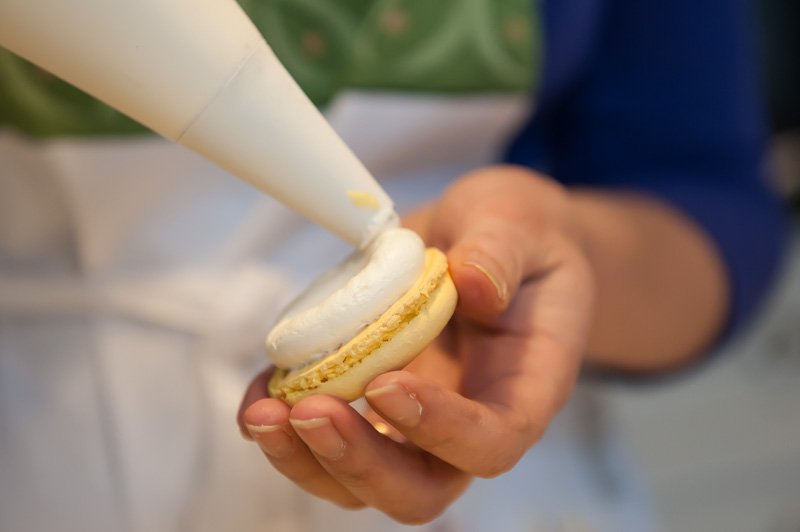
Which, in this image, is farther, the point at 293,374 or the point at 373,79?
the point at 373,79

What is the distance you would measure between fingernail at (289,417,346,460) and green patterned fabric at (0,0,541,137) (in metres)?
0.17

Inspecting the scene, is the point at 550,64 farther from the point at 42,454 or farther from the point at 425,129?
the point at 42,454

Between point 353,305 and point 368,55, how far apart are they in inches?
7.1

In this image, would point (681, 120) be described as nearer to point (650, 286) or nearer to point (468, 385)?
point (650, 286)

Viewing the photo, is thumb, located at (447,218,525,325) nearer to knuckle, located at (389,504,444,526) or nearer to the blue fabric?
knuckle, located at (389,504,444,526)

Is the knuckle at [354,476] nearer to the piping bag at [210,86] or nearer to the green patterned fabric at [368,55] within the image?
the piping bag at [210,86]

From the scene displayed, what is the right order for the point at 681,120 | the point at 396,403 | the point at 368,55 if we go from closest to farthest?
the point at 396,403 < the point at 368,55 < the point at 681,120

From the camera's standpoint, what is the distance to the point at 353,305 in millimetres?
201

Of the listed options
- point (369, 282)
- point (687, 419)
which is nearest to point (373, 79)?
point (369, 282)

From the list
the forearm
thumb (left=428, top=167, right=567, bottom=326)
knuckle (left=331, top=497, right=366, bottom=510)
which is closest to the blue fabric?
the forearm

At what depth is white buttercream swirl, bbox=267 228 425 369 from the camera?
20 centimetres

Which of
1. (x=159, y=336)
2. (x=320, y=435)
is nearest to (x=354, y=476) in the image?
(x=320, y=435)

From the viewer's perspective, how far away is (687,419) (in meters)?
0.69

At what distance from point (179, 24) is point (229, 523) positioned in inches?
7.9
